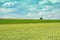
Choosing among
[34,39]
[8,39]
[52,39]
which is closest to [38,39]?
[34,39]

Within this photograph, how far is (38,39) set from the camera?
16422mm

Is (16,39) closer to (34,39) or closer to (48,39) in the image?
(34,39)

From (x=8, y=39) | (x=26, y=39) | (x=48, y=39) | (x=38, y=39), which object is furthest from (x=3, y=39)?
(x=48, y=39)

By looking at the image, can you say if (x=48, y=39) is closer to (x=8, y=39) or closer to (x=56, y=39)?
(x=56, y=39)

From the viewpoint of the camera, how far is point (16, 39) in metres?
16.4

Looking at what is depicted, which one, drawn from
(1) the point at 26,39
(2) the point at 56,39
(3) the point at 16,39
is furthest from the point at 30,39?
(2) the point at 56,39

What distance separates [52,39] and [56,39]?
0.40 metres

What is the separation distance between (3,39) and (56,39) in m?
5.27

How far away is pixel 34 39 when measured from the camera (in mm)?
16453

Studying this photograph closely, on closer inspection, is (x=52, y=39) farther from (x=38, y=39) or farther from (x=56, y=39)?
(x=38, y=39)

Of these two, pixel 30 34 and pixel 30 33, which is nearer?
pixel 30 34

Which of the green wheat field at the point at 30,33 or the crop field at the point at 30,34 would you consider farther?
the green wheat field at the point at 30,33

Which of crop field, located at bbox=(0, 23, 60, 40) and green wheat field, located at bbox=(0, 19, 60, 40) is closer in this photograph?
crop field, located at bbox=(0, 23, 60, 40)

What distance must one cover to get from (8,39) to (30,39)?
219cm
